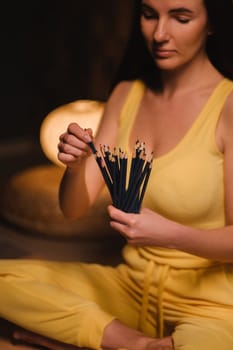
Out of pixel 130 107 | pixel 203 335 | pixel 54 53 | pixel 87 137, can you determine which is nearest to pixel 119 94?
pixel 130 107

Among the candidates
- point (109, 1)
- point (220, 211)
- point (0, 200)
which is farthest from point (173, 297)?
point (109, 1)

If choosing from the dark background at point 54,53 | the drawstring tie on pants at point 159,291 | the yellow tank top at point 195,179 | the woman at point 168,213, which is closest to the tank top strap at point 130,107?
the woman at point 168,213

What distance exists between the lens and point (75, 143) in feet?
4.16

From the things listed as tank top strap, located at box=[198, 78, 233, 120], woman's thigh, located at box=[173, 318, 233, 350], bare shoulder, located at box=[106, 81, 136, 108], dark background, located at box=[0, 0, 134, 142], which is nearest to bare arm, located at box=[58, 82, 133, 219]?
bare shoulder, located at box=[106, 81, 136, 108]

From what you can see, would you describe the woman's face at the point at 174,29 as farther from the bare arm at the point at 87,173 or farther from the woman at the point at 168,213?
the bare arm at the point at 87,173

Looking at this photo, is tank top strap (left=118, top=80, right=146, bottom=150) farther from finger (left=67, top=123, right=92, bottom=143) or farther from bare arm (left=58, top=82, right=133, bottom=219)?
finger (left=67, top=123, right=92, bottom=143)

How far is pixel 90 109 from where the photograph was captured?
215 cm

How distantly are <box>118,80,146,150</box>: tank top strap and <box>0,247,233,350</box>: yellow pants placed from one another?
0.29 metres

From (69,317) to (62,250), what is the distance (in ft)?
2.56

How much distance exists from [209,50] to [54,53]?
194 centimetres

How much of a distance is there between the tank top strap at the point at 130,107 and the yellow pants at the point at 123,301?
29 cm

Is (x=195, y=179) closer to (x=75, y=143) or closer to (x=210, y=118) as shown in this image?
(x=210, y=118)

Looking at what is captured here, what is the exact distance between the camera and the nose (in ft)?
4.16

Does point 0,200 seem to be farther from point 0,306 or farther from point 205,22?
point 205,22
